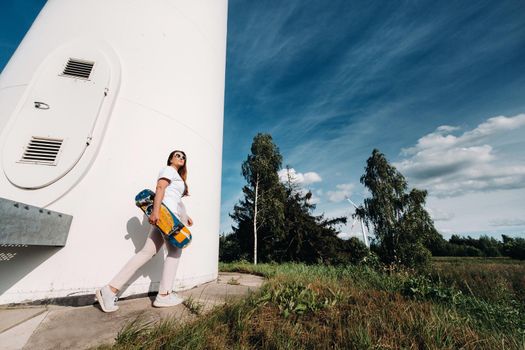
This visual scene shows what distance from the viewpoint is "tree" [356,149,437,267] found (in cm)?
1741

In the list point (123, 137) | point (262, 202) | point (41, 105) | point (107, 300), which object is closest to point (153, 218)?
point (107, 300)

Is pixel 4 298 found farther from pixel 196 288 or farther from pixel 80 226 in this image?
pixel 196 288

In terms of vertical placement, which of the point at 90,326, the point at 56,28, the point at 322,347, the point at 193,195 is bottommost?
the point at 322,347

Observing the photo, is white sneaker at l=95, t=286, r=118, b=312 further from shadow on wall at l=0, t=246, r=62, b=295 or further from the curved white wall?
shadow on wall at l=0, t=246, r=62, b=295

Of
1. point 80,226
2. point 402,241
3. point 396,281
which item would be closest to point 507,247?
point 402,241

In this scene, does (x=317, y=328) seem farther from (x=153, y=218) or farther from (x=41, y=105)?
(x=41, y=105)

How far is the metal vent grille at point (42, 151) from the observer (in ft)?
8.12

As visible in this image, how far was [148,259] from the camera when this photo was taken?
2223 millimetres

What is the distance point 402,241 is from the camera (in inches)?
698

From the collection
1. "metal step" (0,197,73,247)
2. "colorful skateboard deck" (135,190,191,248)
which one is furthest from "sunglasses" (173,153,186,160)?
"metal step" (0,197,73,247)

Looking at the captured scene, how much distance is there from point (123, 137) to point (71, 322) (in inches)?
75.1

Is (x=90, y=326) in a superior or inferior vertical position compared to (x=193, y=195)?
inferior

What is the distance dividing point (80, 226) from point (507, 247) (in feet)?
305

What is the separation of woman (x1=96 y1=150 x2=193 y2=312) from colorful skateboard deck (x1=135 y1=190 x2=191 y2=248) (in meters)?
0.06
